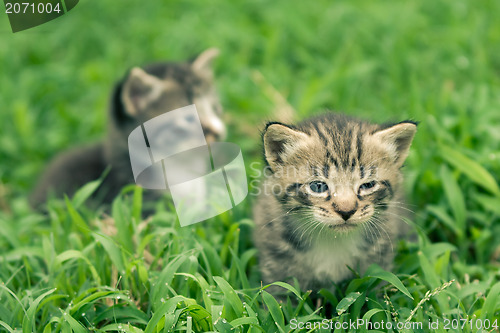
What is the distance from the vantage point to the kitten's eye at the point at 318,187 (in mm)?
3045

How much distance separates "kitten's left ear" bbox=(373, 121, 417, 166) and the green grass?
2.30 feet

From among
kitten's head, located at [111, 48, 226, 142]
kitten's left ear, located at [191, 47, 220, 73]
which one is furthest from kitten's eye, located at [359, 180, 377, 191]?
kitten's left ear, located at [191, 47, 220, 73]

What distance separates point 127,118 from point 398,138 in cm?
255

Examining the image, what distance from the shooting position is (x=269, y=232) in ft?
11.2

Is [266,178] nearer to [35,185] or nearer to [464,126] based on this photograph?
[464,126]

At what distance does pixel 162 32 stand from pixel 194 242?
4.40 meters

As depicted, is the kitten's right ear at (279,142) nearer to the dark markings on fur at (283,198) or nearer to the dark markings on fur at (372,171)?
the dark markings on fur at (283,198)

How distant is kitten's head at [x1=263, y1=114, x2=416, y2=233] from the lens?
9.84 feet

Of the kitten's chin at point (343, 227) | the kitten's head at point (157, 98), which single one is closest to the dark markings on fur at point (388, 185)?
the kitten's chin at point (343, 227)

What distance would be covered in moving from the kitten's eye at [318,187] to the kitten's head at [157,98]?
6.12 ft

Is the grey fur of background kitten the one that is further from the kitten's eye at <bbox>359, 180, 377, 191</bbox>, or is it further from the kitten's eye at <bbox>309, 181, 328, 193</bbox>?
the kitten's eye at <bbox>359, 180, 377, 191</bbox>

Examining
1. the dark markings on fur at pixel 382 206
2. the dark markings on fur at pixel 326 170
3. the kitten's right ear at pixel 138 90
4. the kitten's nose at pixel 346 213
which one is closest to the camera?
the kitten's nose at pixel 346 213

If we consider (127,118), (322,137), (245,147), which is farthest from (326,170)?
(245,147)

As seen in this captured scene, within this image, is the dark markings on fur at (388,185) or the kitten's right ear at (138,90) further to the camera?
the kitten's right ear at (138,90)
